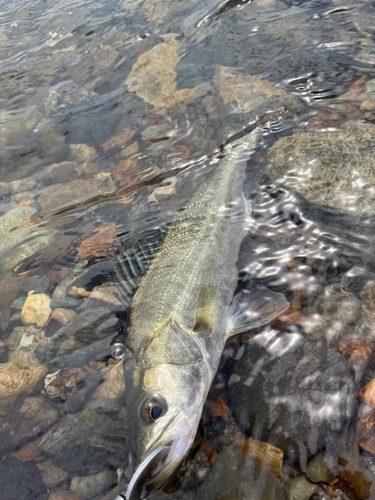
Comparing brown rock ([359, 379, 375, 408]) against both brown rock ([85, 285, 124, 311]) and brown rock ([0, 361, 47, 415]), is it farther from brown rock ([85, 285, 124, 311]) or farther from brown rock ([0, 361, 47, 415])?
brown rock ([0, 361, 47, 415])

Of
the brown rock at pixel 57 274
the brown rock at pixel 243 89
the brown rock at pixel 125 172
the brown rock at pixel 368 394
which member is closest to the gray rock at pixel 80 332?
the brown rock at pixel 57 274

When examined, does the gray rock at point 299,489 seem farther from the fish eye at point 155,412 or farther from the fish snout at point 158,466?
the fish eye at point 155,412

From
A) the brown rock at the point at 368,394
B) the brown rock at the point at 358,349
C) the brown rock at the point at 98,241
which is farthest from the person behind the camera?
the brown rock at the point at 98,241

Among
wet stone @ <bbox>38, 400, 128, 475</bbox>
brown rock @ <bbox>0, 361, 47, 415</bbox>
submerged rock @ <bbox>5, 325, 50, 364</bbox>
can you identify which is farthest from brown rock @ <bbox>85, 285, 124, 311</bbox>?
wet stone @ <bbox>38, 400, 128, 475</bbox>

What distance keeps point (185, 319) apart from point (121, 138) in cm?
398

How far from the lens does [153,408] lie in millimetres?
2674

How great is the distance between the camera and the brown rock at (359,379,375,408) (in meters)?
2.69

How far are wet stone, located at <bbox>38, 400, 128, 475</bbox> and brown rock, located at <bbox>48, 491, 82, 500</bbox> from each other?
0.50ft

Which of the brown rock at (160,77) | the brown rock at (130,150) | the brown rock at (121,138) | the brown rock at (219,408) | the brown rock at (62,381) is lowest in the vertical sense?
the brown rock at (219,408)

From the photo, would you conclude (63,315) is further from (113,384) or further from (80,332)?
(113,384)

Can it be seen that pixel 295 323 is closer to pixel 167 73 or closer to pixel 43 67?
pixel 167 73

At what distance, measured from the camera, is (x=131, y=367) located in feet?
10.0

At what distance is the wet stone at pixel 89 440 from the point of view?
3.02 m

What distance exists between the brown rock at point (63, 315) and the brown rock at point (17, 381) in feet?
1.74
